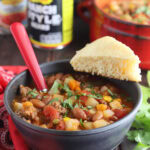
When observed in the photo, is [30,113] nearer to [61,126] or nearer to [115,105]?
[61,126]

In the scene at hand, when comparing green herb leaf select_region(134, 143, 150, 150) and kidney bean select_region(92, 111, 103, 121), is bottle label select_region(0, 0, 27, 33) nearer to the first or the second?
kidney bean select_region(92, 111, 103, 121)

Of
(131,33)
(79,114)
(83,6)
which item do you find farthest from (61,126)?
(83,6)

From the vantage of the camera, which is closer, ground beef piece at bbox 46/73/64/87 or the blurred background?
ground beef piece at bbox 46/73/64/87

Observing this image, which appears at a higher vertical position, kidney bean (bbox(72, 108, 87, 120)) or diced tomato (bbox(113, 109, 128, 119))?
kidney bean (bbox(72, 108, 87, 120))

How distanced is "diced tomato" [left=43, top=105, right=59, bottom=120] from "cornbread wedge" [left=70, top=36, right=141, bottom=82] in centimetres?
36

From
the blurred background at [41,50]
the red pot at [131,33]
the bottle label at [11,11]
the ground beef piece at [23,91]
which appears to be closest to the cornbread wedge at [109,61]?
the ground beef piece at [23,91]

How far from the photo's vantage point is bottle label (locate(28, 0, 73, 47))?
2617mm

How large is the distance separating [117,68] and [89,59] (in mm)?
168

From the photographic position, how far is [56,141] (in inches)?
54.9

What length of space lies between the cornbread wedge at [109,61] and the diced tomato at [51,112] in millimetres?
355

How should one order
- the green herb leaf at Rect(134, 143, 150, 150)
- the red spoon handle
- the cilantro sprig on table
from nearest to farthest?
the green herb leaf at Rect(134, 143, 150, 150) < the cilantro sprig on table < the red spoon handle

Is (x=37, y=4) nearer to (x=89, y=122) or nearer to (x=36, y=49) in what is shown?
(x=36, y=49)

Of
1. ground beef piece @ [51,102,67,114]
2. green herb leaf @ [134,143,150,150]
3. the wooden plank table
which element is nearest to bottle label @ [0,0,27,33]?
the wooden plank table

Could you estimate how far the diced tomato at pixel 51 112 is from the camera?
1548mm
